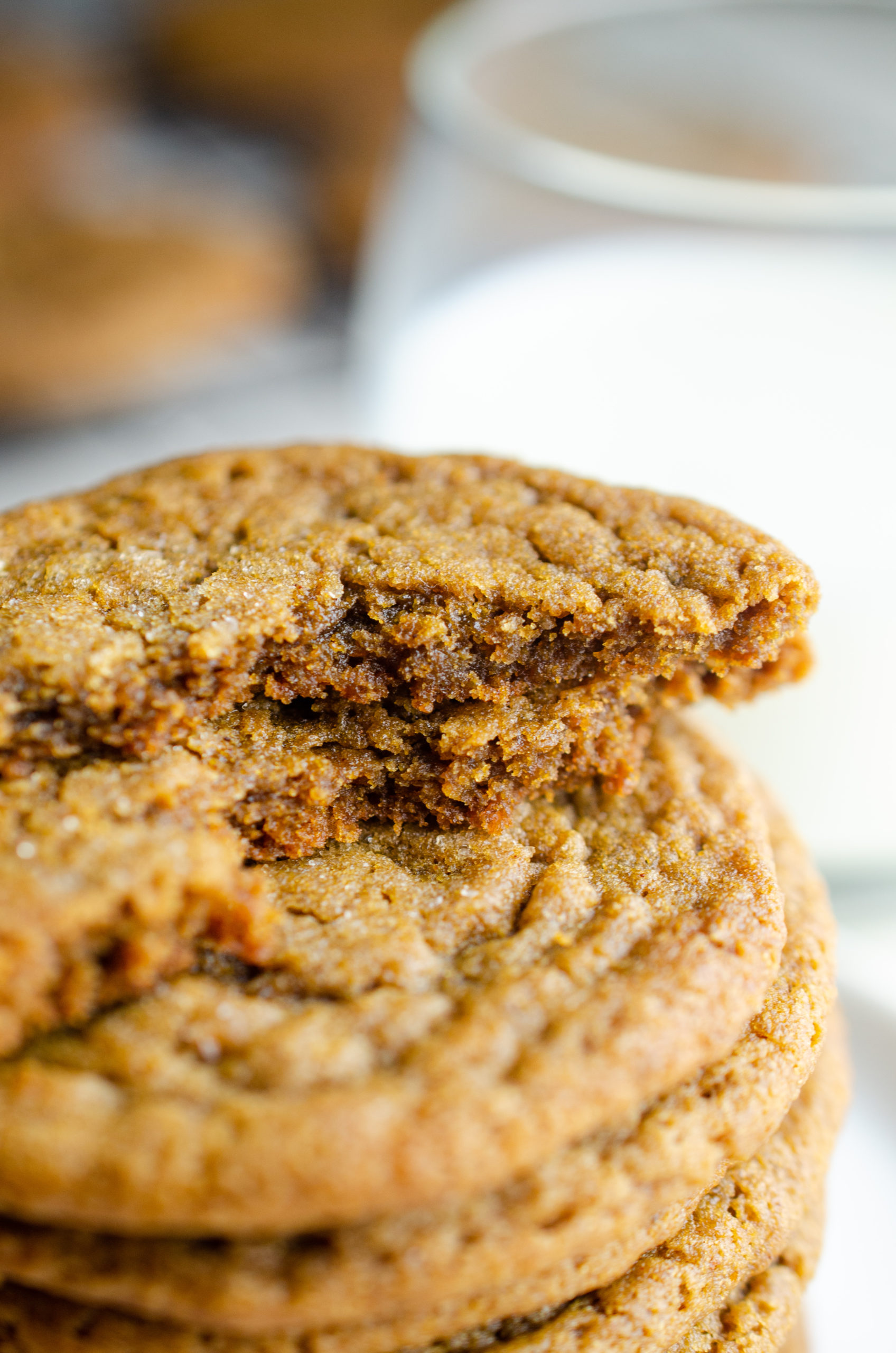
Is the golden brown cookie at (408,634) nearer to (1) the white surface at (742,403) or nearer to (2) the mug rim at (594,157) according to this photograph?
(1) the white surface at (742,403)

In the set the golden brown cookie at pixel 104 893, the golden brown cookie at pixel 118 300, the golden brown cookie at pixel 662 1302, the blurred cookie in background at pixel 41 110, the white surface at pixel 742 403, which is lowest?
the golden brown cookie at pixel 662 1302

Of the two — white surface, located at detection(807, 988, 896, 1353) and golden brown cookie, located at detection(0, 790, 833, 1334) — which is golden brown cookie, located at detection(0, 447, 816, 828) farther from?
white surface, located at detection(807, 988, 896, 1353)

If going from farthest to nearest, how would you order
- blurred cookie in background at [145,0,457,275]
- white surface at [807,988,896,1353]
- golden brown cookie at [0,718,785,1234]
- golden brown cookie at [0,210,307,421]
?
blurred cookie in background at [145,0,457,275], golden brown cookie at [0,210,307,421], white surface at [807,988,896,1353], golden brown cookie at [0,718,785,1234]

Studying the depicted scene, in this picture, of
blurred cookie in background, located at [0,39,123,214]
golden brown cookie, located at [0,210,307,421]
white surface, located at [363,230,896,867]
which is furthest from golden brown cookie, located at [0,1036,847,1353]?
blurred cookie in background, located at [0,39,123,214]

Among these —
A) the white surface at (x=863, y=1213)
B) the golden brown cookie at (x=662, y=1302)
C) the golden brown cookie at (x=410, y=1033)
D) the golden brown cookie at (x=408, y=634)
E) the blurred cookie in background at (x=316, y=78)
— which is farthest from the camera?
the blurred cookie in background at (x=316, y=78)

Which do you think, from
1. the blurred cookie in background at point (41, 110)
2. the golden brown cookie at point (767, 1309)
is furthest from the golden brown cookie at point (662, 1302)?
the blurred cookie in background at point (41, 110)

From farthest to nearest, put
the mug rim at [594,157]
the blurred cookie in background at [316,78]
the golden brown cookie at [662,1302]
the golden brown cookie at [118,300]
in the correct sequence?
1. the blurred cookie in background at [316,78]
2. the golden brown cookie at [118,300]
3. the mug rim at [594,157]
4. the golden brown cookie at [662,1302]

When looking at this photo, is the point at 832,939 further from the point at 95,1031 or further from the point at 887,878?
the point at 887,878

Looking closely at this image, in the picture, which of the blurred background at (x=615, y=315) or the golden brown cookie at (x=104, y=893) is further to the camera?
the blurred background at (x=615, y=315)

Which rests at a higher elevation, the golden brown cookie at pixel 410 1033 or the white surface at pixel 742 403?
the white surface at pixel 742 403
